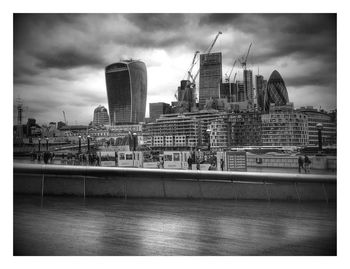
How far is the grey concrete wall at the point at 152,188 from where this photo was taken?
6.24 m

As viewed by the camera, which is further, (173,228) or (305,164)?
(305,164)

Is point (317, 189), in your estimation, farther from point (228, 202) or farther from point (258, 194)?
point (228, 202)

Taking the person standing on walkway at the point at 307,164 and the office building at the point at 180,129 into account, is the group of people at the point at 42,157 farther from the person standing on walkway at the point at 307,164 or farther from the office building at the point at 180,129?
the office building at the point at 180,129

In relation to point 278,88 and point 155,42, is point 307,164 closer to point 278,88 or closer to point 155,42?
point 155,42

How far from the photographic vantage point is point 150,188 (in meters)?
6.56

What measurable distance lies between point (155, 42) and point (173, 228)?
129 inches

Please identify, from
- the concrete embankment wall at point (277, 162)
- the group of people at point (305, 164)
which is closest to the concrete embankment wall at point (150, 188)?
the group of people at point (305, 164)

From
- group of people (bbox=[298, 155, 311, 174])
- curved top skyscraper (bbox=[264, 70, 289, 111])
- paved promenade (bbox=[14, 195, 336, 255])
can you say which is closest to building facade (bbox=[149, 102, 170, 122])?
curved top skyscraper (bbox=[264, 70, 289, 111])

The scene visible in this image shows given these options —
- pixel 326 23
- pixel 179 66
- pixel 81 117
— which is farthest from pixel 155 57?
pixel 81 117

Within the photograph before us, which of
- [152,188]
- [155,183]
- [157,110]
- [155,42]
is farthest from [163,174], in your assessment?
[157,110]

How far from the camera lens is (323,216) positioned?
4.90 metres
